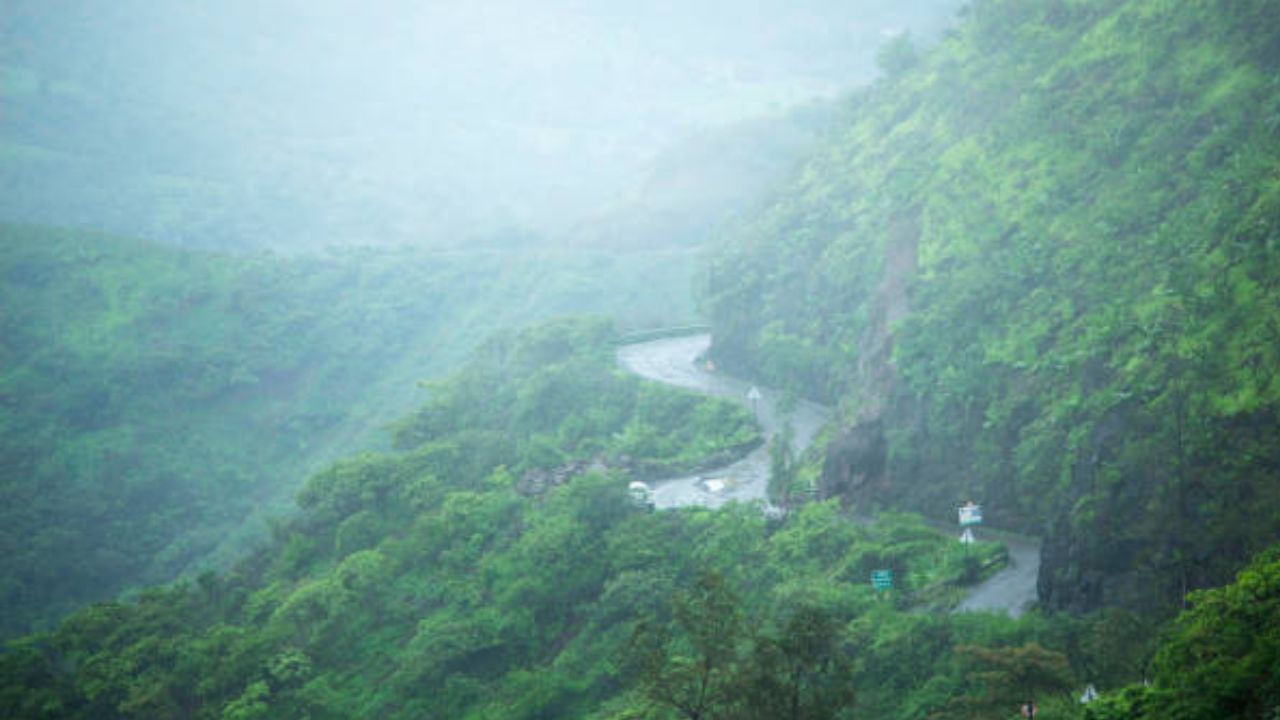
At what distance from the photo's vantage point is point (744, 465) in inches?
1532

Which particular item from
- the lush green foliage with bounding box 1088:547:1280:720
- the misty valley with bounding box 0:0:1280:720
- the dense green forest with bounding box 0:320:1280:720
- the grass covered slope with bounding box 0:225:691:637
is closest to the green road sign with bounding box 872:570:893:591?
the misty valley with bounding box 0:0:1280:720

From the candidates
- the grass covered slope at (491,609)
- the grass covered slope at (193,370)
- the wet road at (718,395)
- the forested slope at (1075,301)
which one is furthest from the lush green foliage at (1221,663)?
the grass covered slope at (193,370)

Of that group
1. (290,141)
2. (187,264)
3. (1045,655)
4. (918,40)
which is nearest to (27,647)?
(1045,655)

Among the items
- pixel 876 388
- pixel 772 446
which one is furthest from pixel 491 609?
pixel 876 388

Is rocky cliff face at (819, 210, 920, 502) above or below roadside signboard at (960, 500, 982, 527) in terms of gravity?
above

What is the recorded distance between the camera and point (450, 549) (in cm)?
3572

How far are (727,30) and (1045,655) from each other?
199 m

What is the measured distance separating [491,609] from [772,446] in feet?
41.4

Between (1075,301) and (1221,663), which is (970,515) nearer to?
(1075,301)

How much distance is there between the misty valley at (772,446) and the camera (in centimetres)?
2100

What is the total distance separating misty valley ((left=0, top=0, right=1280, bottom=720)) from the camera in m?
21.0

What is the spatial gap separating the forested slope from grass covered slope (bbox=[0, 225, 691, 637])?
28.4m

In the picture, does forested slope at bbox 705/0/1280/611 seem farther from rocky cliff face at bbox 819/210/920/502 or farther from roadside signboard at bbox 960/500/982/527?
roadside signboard at bbox 960/500/982/527

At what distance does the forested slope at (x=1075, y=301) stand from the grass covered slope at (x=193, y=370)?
2837 cm
